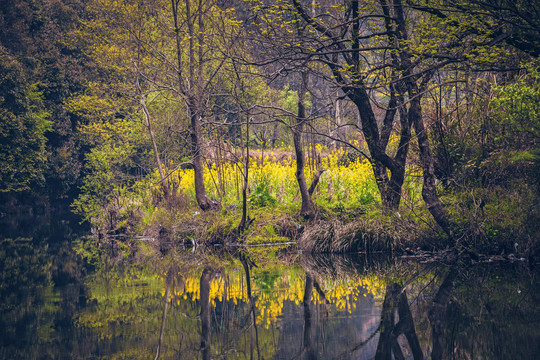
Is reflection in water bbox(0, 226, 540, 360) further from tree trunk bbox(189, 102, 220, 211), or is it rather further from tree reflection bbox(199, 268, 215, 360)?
tree trunk bbox(189, 102, 220, 211)

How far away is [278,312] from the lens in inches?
253

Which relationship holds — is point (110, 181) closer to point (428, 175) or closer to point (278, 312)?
point (428, 175)

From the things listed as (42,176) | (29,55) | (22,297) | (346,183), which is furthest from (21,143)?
(22,297)

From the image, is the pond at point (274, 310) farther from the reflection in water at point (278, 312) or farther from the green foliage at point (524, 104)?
the green foliage at point (524, 104)

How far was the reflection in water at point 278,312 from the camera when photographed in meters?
4.91

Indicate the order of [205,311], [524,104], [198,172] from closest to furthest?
[205,311], [524,104], [198,172]

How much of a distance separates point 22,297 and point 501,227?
7436mm

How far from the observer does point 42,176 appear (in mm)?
32625

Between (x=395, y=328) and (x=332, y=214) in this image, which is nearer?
(x=395, y=328)

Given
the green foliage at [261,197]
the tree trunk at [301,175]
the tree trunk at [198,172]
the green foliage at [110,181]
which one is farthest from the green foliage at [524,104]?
the green foliage at [110,181]

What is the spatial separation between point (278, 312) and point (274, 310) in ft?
0.40

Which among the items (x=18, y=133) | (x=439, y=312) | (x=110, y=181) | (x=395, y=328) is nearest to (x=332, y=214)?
(x=439, y=312)

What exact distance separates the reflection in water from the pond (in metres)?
0.01

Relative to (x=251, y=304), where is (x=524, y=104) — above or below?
above
